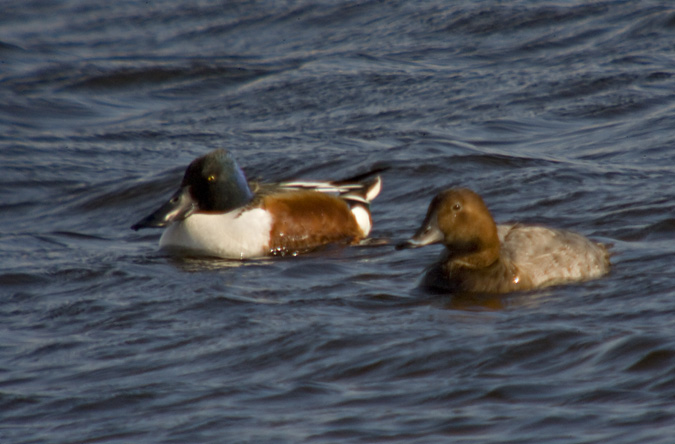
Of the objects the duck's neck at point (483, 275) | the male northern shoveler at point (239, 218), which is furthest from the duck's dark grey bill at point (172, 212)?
the duck's neck at point (483, 275)

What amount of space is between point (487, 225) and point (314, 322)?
54.7 inches

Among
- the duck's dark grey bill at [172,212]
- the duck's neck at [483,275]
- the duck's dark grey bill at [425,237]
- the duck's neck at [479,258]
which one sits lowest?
the duck's neck at [483,275]

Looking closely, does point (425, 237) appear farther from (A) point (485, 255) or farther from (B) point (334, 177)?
(B) point (334, 177)

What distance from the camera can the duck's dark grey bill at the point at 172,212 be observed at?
30.0 ft

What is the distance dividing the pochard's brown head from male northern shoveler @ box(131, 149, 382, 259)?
2002 millimetres

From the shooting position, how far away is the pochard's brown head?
24.1 ft

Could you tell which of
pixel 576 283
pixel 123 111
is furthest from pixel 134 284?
pixel 123 111

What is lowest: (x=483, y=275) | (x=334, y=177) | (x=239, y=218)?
(x=483, y=275)

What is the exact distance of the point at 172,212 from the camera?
9227 millimetres

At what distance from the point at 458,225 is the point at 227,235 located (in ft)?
7.95

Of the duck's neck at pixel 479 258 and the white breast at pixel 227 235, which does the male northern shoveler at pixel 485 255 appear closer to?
the duck's neck at pixel 479 258

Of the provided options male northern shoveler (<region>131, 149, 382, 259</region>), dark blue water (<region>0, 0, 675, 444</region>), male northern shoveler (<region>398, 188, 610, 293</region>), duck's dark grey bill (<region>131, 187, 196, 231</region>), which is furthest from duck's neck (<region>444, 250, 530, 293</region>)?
duck's dark grey bill (<region>131, 187, 196, 231</region>)

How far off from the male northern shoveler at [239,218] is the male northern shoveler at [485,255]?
6.54 ft

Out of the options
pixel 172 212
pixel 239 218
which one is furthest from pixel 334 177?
pixel 172 212
